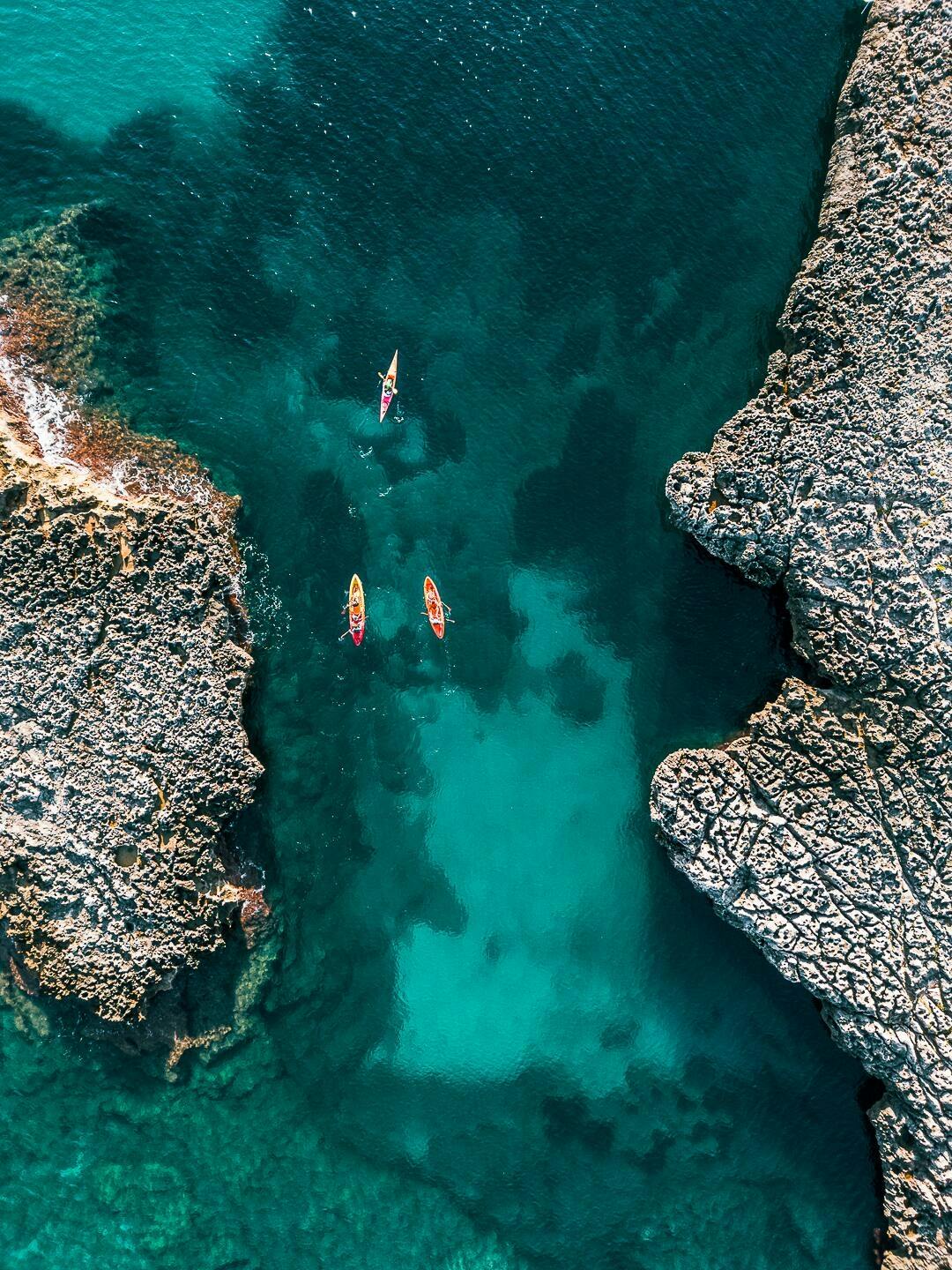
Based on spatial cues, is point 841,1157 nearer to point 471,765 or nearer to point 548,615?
point 471,765

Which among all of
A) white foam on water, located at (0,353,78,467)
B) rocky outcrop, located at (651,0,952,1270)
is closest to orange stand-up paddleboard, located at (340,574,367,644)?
white foam on water, located at (0,353,78,467)

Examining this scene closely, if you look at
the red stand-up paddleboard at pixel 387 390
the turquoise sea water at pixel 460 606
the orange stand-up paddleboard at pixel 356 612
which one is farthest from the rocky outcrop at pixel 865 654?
the orange stand-up paddleboard at pixel 356 612

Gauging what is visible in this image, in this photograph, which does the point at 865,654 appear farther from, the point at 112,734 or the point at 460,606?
the point at 112,734

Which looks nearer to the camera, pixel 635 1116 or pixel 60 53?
pixel 635 1116

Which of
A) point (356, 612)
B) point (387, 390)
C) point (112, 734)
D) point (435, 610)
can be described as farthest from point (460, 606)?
point (112, 734)

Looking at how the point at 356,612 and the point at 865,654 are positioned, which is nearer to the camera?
the point at 865,654

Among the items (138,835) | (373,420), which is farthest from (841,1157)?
(373,420)
